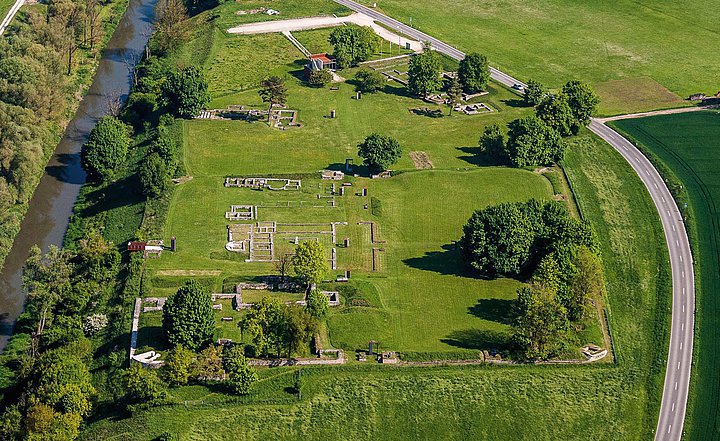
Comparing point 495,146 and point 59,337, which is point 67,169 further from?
point 495,146

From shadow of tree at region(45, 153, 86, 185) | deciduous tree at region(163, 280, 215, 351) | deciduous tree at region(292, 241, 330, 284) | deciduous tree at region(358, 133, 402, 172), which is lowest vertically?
deciduous tree at region(163, 280, 215, 351)

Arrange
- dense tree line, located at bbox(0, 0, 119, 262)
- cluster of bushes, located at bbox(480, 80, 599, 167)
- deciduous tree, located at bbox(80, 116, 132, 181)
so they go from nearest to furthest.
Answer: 1. dense tree line, located at bbox(0, 0, 119, 262)
2. deciduous tree, located at bbox(80, 116, 132, 181)
3. cluster of bushes, located at bbox(480, 80, 599, 167)

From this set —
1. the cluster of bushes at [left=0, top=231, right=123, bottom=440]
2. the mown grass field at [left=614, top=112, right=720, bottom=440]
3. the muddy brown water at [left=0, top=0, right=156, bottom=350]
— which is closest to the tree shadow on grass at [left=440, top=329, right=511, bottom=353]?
the mown grass field at [left=614, top=112, right=720, bottom=440]

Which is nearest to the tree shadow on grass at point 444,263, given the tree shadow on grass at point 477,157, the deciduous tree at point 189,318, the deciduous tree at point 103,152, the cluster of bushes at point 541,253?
the cluster of bushes at point 541,253

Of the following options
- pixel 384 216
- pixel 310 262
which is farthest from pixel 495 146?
pixel 310 262

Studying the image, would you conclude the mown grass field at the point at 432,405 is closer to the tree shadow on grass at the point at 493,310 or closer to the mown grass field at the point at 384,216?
the mown grass field at the point at 384,216

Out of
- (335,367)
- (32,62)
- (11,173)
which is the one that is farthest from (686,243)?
(32,62)

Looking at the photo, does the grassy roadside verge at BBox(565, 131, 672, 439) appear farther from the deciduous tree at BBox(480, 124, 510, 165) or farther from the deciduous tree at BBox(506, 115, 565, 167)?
the deciduous tree at BBox(480, 124, 510, 165)

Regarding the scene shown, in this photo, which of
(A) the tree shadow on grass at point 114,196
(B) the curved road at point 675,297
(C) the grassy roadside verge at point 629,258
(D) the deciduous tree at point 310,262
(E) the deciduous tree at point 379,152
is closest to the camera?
(B) the curved road at point 675,297
